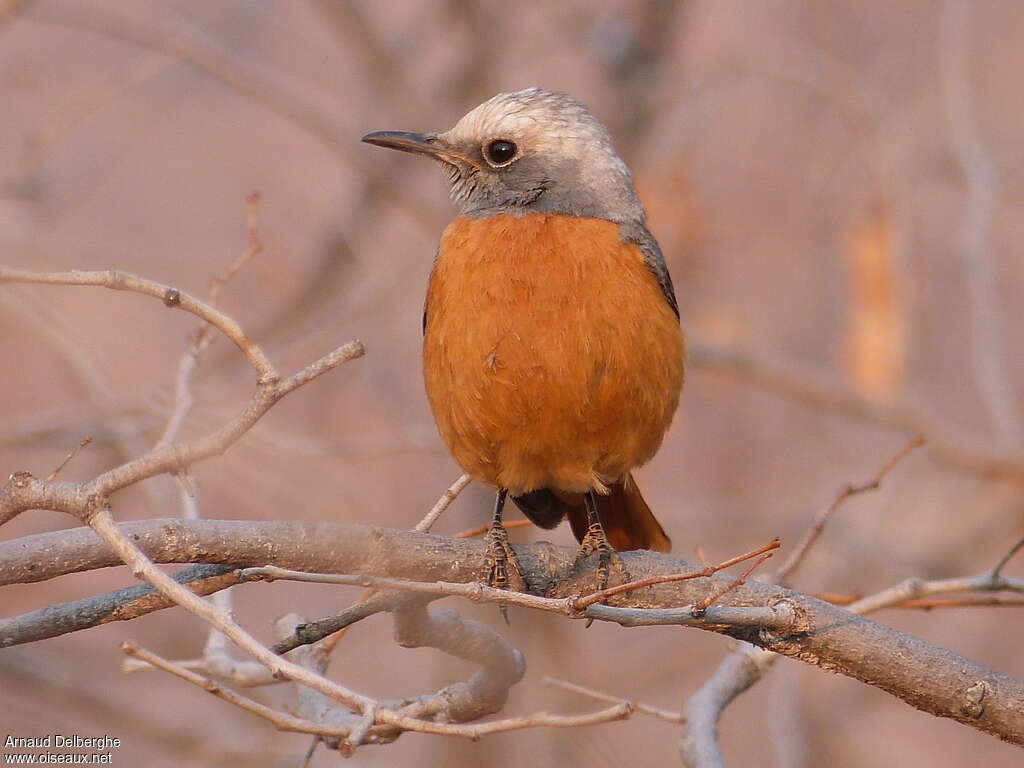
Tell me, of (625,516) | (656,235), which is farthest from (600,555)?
(656,235)

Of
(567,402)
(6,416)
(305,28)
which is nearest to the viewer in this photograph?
(567,402)

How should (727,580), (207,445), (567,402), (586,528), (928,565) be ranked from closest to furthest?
(207,445), (727,580), (567,402), (586,528), (928,565)

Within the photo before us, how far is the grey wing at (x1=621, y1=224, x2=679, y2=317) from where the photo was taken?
4574 millimetres

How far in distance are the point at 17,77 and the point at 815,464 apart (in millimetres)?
6393

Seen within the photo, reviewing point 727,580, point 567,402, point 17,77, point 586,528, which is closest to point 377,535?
point 727,580

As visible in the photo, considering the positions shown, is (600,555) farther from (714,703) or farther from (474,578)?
(474,578)

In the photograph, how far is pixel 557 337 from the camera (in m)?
4.19

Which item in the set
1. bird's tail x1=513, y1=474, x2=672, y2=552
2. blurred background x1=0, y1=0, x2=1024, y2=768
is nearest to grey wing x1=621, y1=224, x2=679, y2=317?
bird's tail x1=513, y1=474, x2=672, y2=552

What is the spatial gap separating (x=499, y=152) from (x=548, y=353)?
1134mm

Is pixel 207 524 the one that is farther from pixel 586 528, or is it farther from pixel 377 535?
pixel 586 528

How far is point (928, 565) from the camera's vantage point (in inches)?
301

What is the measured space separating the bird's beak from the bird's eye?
3.8 inches

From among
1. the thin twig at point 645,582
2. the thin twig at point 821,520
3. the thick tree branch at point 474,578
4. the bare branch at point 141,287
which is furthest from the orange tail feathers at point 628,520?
the bare branch at point 141,287

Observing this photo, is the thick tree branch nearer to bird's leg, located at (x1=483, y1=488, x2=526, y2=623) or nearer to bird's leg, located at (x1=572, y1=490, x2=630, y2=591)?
bird's leg, located at (x1=483, y1=488, x2=526, y2=623)
